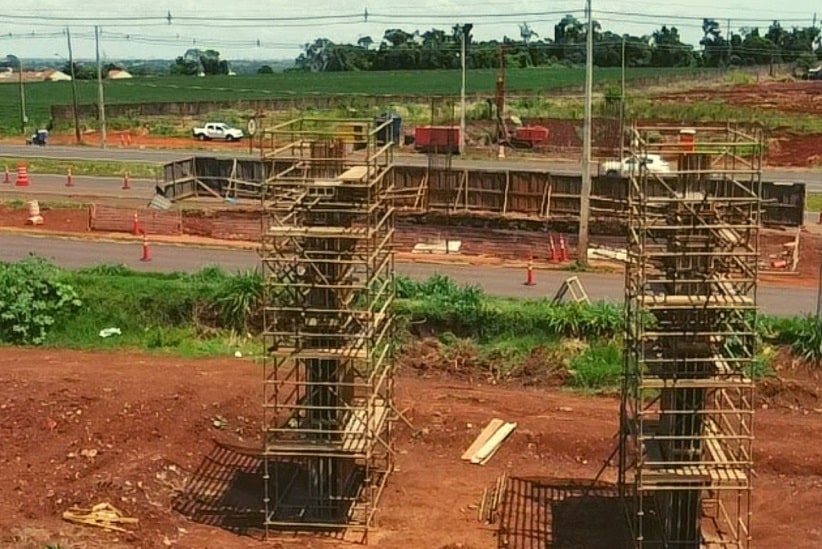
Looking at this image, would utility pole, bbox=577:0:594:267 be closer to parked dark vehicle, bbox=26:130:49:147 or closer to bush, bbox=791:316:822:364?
bush, bbox=791:316:822:364

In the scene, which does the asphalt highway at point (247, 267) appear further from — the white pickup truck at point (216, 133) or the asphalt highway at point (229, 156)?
the white pickup truck at point (216, 133)

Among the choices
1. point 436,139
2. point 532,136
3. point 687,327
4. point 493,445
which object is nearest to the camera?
point 687,327

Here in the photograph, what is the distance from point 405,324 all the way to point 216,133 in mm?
55458

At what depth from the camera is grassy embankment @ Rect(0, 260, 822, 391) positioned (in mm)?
28016

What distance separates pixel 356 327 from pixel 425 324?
30.4ft

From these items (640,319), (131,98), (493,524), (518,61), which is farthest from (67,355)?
(518,61)

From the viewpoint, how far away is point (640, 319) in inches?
712

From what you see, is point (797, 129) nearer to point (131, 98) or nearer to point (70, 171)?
point (70, 171)

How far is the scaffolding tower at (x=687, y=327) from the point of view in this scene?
58.8 ft

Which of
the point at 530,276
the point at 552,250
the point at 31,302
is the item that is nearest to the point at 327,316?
the point at 31,302

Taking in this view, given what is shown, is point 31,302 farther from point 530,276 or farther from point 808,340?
point 808,340

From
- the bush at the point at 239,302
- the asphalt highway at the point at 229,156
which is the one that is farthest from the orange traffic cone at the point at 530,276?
the asphalt highway at the point at 229,156

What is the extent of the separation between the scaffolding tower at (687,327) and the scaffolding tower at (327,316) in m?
4.43

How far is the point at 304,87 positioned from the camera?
482 feet
